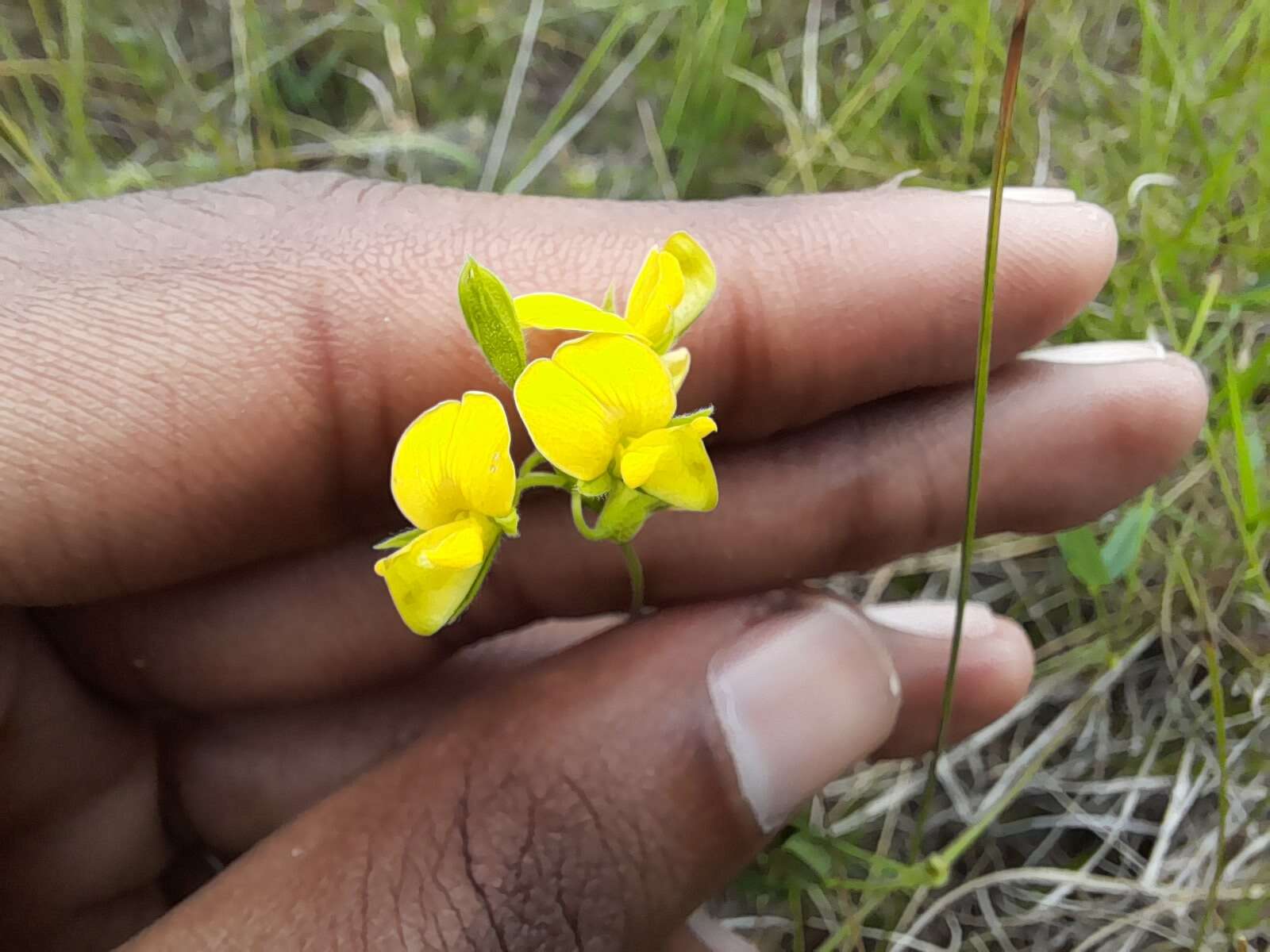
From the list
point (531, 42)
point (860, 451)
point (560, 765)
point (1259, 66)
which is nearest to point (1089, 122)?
point (1259, 66)

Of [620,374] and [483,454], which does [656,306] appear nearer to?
[620,374]

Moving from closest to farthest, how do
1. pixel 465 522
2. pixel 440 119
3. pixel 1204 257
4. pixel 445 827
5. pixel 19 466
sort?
1. pixel 465 522
2. pixel 445 827
3. pixel 19 466
4. pixel 1204 257
5. pixel 440 119

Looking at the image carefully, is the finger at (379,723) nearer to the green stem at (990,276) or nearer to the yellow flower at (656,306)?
the green stem at (990,276)

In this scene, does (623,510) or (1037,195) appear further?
(1037,195)

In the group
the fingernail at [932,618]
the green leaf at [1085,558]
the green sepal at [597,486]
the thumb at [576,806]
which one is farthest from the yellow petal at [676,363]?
the green leaf at [1085,558]

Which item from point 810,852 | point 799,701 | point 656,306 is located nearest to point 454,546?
point 656,306

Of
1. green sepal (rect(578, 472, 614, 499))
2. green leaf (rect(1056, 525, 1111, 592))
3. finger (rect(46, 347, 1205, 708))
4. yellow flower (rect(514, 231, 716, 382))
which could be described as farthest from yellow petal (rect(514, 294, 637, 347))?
green leaf (rect(1056, 525, 1111, 592))

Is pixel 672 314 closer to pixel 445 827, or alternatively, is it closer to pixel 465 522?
pixel 465 522
